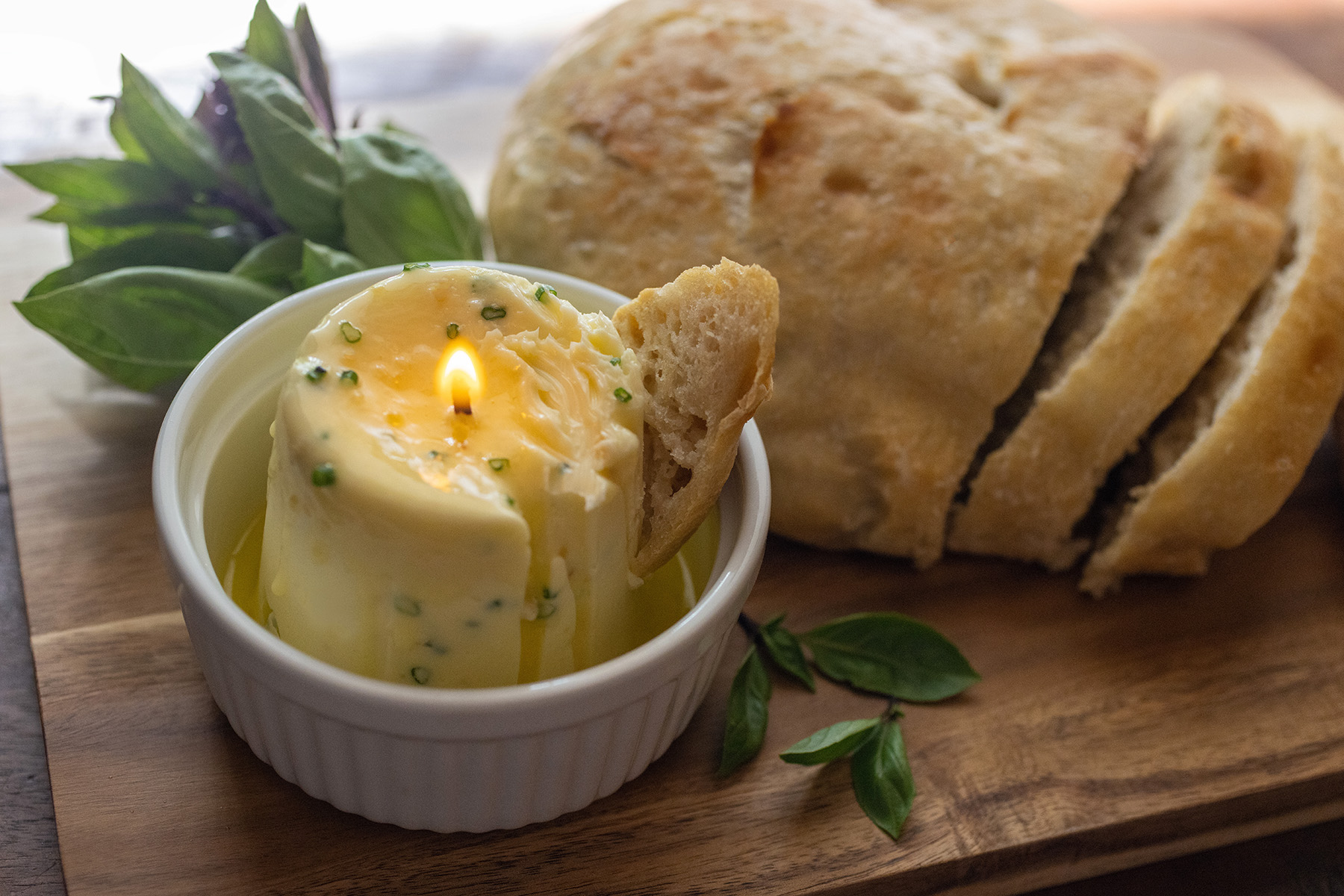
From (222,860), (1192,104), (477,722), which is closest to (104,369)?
(222,860)

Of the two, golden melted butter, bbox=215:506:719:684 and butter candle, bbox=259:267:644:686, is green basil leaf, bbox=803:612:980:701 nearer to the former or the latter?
golden melted butter, bbox=215:506:719:684

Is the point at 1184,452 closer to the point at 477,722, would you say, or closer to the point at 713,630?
the point at 713,630

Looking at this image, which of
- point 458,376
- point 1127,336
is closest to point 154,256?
point 458,376

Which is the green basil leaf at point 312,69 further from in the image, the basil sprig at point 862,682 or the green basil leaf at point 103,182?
the basil sprig at point 862,682

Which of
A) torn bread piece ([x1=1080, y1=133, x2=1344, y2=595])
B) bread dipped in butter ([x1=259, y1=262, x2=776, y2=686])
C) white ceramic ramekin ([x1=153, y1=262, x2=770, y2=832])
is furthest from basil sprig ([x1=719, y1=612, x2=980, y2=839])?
torn bread piece ([x1=1080, y1=133, x2=1344, y2=595])

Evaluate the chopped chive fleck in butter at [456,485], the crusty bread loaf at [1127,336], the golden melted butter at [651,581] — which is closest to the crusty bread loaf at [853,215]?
the crusty bread loaf at [1127,336]

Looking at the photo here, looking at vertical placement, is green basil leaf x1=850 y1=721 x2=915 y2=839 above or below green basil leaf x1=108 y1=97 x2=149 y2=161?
below
